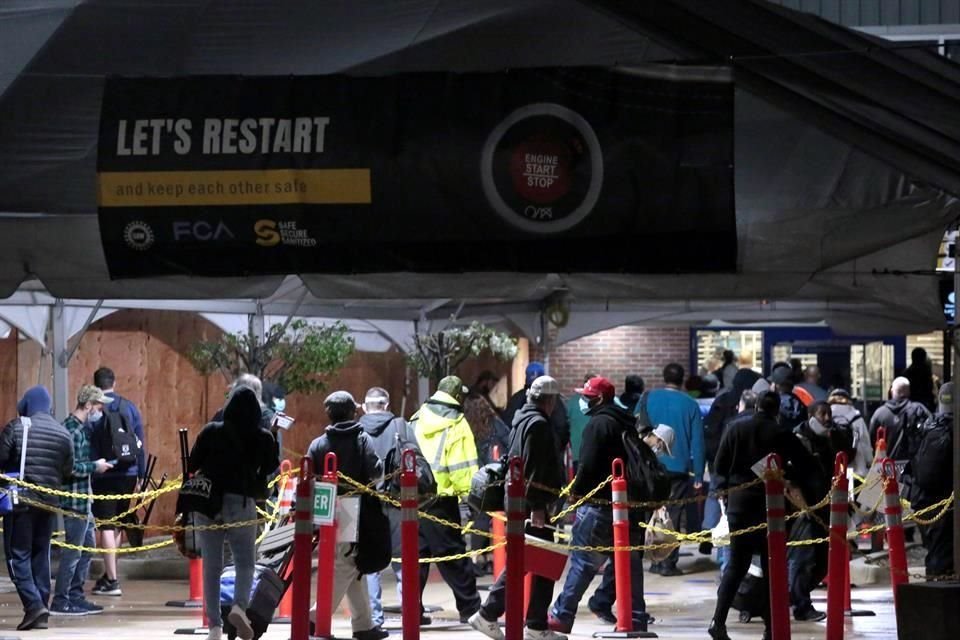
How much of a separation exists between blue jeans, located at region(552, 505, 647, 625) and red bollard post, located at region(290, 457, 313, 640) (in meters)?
2.43

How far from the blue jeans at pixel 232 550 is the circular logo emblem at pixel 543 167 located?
335 centimetres

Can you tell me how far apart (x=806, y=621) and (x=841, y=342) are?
15011 mm

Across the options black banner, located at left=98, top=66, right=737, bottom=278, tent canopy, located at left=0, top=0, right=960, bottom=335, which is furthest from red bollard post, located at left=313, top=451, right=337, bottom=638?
black banner, located at left=98, top=66, right=737, bottom=278

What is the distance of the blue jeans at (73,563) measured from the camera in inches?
611

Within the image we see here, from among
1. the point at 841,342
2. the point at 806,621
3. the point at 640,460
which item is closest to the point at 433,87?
the point at 640,460

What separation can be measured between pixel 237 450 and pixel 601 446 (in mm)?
2812

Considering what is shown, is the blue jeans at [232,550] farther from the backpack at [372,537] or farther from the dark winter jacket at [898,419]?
the dark winter jacket at [898,419]

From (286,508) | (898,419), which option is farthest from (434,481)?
(898,419)

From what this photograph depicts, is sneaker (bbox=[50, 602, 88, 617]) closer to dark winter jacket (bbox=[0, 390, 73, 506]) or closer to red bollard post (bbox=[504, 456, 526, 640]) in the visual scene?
dark winter jacket (bbox=[0, 390, 73, 506])

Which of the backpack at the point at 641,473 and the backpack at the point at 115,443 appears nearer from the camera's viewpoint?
the backpack at the point at 641,473

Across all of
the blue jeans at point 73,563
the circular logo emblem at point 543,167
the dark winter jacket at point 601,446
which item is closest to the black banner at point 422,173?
the circular logo emblem at point 543,167

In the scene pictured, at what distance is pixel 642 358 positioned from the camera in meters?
30.9

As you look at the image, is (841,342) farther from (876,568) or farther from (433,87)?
(433,87)

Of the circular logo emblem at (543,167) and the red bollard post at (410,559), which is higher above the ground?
the circular logo emblem at (543,167)
